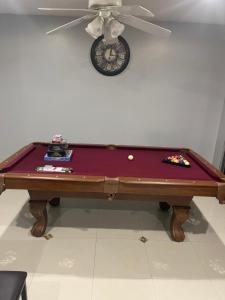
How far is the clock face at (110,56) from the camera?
11.8 ft

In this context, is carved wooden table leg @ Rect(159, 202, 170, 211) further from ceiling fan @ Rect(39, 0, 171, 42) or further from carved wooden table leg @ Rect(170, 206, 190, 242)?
ceiling fan @ Rect(39, 0, 171, 42)

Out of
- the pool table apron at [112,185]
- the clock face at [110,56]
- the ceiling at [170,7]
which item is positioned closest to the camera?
the pool table apron at [112,185]

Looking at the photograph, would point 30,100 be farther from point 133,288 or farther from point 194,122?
point 133,288

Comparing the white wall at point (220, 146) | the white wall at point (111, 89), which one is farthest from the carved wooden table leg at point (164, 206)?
the white wall at point (220, 146)

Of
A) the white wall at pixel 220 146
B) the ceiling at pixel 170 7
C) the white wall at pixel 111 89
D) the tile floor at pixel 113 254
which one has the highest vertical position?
the ceiling at pixel 170 7

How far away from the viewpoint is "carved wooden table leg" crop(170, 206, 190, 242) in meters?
2.46

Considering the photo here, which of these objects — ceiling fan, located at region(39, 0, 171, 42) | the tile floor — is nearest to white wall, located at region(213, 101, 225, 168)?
the tile floor

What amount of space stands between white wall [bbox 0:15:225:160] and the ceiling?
0.17 m

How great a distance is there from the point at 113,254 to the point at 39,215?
83 centimetres

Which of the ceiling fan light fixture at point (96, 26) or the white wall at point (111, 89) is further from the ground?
the ceiling fan light fixture at point (96, 26)

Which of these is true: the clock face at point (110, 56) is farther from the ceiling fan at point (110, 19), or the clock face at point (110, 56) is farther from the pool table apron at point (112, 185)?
the pool table apron at point (112, 185)

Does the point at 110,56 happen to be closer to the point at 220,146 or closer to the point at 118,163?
the point at 118,163

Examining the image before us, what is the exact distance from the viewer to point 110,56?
3611 mm

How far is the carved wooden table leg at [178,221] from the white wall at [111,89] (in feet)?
5.54
